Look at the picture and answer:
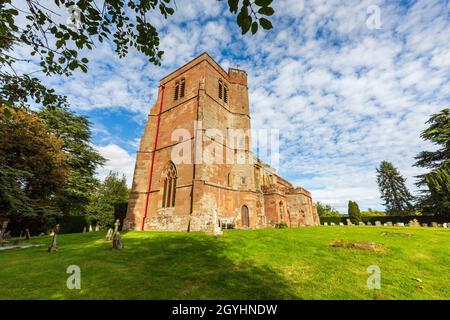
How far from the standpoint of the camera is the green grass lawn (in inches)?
188

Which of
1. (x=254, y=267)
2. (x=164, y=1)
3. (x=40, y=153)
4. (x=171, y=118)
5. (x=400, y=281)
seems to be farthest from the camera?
(x=171, y=118)

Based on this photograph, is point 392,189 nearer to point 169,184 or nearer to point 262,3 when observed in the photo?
point 169,184

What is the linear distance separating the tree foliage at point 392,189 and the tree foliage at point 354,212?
19.9 meters

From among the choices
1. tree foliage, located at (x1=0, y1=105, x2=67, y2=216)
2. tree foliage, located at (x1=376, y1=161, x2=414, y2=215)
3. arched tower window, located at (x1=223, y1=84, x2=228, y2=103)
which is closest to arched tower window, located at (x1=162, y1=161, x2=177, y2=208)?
tree foliage, located at (x1=0, y1=105, x2=67, y2=216)

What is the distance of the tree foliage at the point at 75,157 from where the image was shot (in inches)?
904

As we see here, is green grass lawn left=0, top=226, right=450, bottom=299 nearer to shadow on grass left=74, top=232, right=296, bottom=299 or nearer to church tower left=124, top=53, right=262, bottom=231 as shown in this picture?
shadow on grass left=74, top=232, right=296, bottom=299

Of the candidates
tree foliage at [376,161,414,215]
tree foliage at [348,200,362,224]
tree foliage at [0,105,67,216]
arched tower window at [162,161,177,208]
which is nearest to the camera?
tree foliage at [0,105,67,216]

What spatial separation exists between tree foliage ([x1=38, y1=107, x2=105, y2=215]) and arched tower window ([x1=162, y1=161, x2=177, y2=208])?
11049 millimetres

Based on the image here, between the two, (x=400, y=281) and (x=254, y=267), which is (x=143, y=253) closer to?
(x=254, y=267)

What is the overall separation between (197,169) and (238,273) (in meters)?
11.4

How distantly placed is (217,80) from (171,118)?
6.84 metres

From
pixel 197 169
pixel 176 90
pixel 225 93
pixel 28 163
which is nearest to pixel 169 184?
pixel 197 169

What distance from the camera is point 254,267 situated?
667 cm
